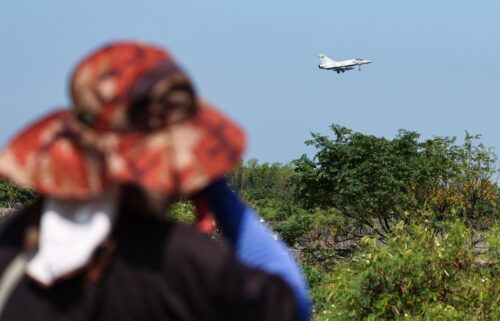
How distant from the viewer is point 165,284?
5.67 feet

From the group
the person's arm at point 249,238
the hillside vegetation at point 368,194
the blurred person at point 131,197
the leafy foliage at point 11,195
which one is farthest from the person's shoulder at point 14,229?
the leafy foliage at point 11,195

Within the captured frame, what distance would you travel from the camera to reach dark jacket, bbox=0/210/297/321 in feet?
5.66

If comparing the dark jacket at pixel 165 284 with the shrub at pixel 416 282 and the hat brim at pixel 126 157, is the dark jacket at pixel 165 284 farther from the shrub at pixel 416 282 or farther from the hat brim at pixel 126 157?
the shrub at pixel 416 282

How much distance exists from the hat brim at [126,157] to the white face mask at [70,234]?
0.13 feet

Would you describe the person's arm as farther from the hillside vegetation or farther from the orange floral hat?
the hillside vegetation

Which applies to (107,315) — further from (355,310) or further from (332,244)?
(332,244)

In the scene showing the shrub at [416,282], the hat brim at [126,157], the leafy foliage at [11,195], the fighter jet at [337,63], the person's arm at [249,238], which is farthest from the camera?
the fighter jet at [337,63]

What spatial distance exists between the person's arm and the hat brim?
202 mm

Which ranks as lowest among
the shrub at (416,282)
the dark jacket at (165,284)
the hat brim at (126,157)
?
the shrub at (416,282)

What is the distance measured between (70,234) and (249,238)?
1.15 ft

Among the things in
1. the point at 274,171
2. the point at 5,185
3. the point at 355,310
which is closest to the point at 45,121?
the point at 355,310

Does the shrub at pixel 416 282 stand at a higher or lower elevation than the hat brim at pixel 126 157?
lower

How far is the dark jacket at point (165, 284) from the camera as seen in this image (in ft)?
5.66

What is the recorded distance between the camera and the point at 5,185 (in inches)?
1880
